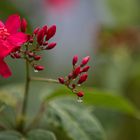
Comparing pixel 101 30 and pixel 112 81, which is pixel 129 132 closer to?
pixel 112 81

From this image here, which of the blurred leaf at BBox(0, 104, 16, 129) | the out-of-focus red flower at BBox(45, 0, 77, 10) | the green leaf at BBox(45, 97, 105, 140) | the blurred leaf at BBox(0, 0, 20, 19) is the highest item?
the blurred leaf at BBox(0, 0, 20, 19)

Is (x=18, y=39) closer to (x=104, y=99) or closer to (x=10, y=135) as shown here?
(x=10, y=135)

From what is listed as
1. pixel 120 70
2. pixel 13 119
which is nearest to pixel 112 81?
pixel 120 70

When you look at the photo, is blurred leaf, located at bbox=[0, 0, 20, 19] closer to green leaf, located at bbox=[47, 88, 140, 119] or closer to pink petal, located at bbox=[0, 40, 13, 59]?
green leaf, located at bbox=[47, 88, 140, 119]

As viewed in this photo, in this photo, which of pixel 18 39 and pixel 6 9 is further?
pixel 6 9

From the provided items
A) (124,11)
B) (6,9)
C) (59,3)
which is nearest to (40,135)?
(6,9)

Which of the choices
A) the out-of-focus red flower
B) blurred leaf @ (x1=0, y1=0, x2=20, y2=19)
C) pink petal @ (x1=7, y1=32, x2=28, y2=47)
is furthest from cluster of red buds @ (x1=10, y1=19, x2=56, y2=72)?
the out-of-focus red flower

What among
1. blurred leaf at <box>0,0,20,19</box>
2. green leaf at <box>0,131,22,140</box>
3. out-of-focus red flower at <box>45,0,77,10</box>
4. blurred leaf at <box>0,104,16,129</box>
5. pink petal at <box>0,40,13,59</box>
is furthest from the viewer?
out-of-focus red flower at <box>45,0,77,10</box>
